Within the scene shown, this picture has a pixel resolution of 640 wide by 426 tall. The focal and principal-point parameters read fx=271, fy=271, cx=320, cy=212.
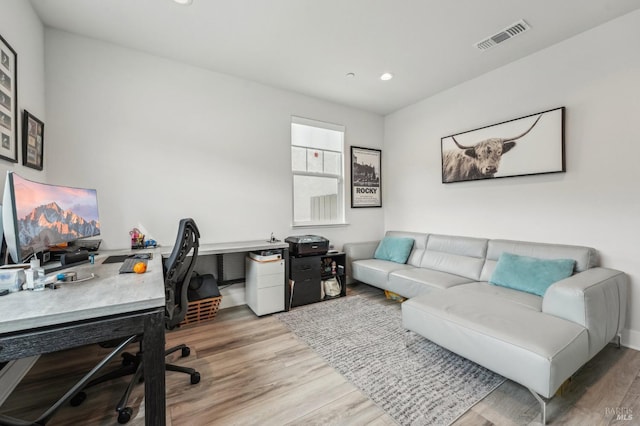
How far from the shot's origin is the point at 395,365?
2020 millimetres

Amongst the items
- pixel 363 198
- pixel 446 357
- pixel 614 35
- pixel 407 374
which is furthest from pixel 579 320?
pixel 363 198

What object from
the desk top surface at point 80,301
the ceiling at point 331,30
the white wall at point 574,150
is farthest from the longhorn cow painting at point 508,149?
the desk top surface at point 80,301

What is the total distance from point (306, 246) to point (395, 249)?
131cm

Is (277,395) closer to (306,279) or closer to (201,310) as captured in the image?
(201,310)

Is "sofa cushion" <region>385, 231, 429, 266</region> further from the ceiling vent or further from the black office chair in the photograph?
the black office chair

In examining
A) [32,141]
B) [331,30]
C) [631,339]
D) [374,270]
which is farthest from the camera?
[374,270]

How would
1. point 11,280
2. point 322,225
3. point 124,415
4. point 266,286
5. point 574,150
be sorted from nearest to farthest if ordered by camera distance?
point 11,280, point 124,415, point 574,150, point 266,286, point 322,225

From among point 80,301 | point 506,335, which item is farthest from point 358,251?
point 80,301

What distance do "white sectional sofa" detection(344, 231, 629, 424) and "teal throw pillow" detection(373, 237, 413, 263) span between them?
0.66 meters

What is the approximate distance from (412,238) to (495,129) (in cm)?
165

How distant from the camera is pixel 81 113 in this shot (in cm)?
249

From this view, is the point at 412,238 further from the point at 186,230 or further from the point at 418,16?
the point at 186,230

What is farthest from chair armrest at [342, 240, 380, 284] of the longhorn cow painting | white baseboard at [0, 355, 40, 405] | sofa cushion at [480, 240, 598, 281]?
white baseboard at [0, 355, 40, 405]

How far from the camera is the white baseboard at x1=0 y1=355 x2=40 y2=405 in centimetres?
160
